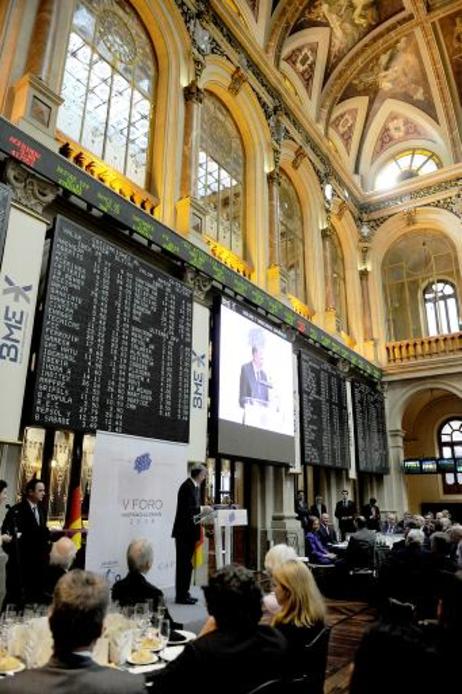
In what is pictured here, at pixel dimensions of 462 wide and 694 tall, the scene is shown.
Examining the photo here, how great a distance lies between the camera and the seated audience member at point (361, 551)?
6.80 meters

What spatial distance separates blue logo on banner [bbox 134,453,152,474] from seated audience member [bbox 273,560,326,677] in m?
3.06

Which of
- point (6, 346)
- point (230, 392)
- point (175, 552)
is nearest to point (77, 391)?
point (6, 346)

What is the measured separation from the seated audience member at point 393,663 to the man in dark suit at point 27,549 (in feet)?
10.1

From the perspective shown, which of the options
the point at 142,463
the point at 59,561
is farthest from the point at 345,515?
the point at 59,561

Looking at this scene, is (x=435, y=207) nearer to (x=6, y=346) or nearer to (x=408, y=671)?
(x=6, y=346)

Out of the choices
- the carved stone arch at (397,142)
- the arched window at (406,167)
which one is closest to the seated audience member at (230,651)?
the arched window at (406,167)

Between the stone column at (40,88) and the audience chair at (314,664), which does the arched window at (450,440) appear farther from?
the audience chair at (314,664)

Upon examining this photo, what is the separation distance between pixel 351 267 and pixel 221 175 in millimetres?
6767

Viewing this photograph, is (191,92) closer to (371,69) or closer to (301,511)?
(301,511)

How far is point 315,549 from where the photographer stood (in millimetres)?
7594

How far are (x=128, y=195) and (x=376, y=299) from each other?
10072mm

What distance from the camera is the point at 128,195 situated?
7.53 m

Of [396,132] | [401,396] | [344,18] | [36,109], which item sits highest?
[344,18]

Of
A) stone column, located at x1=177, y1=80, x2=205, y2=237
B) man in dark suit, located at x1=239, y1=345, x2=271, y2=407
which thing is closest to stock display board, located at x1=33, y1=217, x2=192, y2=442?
man in dark suit, located at x1=239, y1=345, x2=271, y2=407
